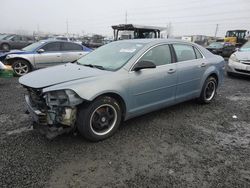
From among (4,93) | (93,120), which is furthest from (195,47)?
(4,93)

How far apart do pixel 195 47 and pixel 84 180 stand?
3756 millimetres

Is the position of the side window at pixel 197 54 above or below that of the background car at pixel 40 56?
above

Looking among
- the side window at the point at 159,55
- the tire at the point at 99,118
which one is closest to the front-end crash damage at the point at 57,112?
the tire at the point at 99,118

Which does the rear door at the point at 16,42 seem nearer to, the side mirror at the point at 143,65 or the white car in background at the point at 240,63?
the white car in background at the point at 240,63

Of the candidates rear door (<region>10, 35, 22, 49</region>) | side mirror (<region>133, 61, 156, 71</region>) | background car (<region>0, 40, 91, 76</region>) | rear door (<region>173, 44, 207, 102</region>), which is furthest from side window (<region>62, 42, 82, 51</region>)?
rear door (<region>10, 35, 22, 49</region>)

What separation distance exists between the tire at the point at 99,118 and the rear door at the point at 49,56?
6233mm

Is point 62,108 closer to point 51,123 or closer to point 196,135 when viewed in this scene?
A: point 51,123

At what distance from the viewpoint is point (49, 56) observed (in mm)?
8898

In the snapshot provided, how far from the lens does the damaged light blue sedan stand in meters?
3.10

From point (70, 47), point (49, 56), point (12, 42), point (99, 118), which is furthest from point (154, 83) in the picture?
point (12, 42)

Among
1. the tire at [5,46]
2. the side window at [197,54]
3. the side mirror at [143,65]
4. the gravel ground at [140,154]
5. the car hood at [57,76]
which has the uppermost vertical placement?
the side window at [197,54]

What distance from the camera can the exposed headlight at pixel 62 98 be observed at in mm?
3035

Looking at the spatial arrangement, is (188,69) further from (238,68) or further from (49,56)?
(49,56)

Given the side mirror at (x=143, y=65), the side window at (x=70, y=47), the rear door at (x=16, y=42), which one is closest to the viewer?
the side mirror at (x=143, y=65)
